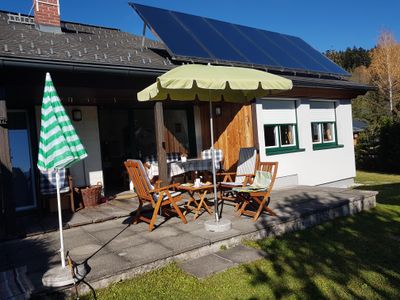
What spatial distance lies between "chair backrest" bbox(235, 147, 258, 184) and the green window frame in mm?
1576

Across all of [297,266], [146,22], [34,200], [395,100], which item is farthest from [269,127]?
[395,100]

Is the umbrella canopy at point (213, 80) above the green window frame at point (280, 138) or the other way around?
above

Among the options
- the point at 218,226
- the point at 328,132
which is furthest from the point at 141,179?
the point at 328,132

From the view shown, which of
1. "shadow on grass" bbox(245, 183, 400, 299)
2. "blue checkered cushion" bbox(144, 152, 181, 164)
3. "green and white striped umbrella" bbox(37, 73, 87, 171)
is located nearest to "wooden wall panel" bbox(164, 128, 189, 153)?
"blue checkered cushion" bbox(144, 152, 181, 164)

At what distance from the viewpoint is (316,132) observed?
33.5 feet

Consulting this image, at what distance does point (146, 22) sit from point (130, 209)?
4.53 m

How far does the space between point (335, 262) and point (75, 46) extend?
616cm

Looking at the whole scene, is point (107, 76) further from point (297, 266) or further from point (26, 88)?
point (297, 266)

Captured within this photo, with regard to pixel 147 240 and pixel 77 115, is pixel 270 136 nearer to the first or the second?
pixel 77 115

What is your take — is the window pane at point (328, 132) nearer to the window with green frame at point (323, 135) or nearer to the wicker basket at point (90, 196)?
the window with green frame at point (323, 135)

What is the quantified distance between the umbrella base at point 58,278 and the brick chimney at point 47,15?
647cm

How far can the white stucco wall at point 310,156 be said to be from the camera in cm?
867

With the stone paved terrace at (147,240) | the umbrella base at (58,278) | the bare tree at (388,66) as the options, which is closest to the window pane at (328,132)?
the stone paved terrace at (147,240)

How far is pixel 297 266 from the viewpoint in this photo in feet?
13.0
